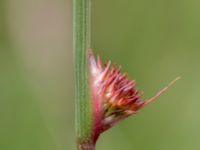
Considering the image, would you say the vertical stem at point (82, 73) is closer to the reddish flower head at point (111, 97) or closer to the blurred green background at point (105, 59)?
the reddish flower head at point (111, 97)

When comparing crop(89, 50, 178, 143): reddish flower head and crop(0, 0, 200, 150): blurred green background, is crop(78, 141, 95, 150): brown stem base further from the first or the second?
crop(0, 0, 200, 150): blurred green background

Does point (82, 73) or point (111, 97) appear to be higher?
point (82, 73)

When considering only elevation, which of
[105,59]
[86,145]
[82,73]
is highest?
[82,73]

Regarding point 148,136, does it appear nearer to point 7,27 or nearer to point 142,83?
point 142,83

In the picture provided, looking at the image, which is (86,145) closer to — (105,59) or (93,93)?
(93,93)

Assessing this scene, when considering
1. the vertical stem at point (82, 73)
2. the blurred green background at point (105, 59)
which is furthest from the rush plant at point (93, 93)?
the blurred green background at point (105, 59)

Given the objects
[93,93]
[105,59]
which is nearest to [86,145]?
[93,93]

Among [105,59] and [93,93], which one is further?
[105,59]
